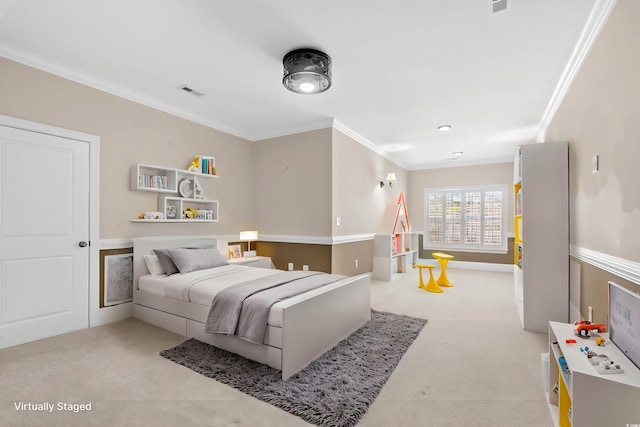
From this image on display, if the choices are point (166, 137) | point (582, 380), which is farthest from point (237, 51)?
point (582, 380)

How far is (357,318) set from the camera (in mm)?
3262

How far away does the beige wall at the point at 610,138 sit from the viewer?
1811 mm

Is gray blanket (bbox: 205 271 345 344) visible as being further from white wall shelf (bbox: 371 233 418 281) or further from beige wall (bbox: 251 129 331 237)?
white wall shelf (bbox: 371 233 418 281)

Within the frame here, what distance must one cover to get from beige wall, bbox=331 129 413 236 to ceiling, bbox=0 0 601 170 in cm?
77

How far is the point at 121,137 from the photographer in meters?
3.70

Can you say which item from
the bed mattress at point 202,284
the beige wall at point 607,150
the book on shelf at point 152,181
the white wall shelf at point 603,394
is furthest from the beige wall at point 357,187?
the white wall shelf at point 603,394

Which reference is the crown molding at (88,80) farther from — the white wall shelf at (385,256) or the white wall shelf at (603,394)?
the white wall shelf at (603,394)

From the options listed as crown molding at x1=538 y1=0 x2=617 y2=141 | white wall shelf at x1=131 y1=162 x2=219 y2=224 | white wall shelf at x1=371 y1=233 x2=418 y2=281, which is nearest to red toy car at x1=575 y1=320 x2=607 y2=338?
crown molding at x1=538 y1=0 x2=617 y2=141

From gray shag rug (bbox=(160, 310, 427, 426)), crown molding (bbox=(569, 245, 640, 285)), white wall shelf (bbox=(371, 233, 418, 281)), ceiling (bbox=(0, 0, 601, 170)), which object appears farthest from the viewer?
white wall shelf (bbox=(371, 233, 418, 281))

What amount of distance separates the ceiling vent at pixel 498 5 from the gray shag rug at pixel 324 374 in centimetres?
284

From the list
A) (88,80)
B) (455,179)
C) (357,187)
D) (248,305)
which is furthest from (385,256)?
(88,80)

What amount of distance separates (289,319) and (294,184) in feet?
10.3

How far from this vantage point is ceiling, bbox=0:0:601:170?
2305 mm

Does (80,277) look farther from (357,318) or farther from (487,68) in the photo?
(487,68)
